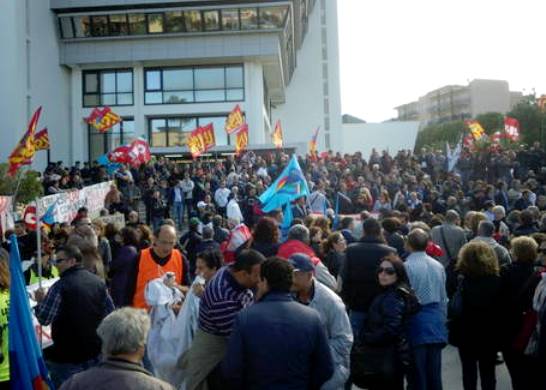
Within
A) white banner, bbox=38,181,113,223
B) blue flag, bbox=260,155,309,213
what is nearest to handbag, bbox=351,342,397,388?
blue flag, bbox=260,155,309,213

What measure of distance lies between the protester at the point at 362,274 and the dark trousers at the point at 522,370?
4.89ft

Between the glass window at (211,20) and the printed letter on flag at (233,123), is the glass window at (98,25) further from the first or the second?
the printed letter on flag at (233,123)

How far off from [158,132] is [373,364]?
3609cm

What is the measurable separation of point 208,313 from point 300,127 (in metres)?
53.6

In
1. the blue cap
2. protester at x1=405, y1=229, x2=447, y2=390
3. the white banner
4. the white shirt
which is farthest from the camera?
the white shirt

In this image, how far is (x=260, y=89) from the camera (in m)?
40.3

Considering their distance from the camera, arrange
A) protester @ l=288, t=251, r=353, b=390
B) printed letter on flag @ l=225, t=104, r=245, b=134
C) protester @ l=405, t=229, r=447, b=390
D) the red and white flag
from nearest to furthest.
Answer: protester @ l=288, t=251, r=353, b=390 < protester @ l=405, t=229, r=447, b=390 < printed letter on flag @ l=225, t=104, r=245, b=134 < the red and white flag

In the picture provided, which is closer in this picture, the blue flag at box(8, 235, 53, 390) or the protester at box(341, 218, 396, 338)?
the blue flag at box(8, 235, 53, 390)

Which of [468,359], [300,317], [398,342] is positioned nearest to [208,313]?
[300,317]

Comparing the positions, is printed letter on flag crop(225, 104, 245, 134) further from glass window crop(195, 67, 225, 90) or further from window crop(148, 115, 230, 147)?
glass window crop(195, 67, 225, 90)

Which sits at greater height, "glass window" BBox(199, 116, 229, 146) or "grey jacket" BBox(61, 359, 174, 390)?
"glass window" BBox(199, 116, 229, 146)

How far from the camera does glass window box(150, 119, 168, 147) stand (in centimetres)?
4059

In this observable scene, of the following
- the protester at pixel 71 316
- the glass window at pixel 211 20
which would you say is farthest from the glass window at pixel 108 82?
the protester at pixel 71 316

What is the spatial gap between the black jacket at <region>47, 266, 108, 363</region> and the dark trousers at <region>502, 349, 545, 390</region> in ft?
13.3
